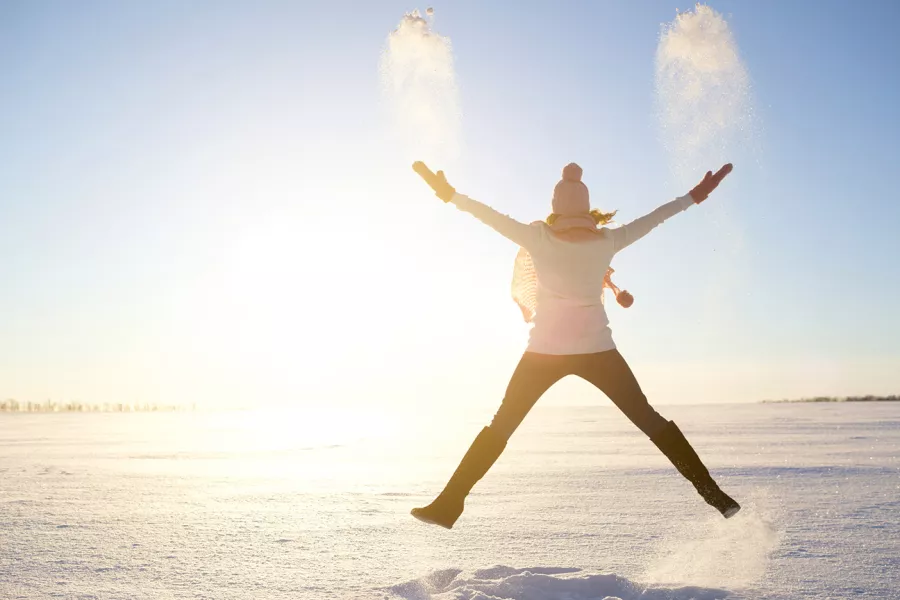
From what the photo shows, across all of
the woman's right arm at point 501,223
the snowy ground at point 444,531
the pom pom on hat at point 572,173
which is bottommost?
the snowy ground at point 444,531

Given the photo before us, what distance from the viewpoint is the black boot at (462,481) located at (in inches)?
167

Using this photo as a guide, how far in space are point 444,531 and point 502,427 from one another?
116cm

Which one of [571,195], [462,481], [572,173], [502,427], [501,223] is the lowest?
[462,481]

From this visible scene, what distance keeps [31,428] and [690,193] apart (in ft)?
54.5

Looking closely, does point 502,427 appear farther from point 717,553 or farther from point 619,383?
point 717,553

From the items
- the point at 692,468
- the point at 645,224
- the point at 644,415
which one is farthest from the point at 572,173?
the point at 692,468

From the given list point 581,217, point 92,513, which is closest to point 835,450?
point 581,217

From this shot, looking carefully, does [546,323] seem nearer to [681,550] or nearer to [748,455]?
[681,550]

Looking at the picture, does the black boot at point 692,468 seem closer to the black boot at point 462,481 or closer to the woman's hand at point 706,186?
the black boot at point 462,481

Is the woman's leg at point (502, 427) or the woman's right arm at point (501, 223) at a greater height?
the woman's right arm at point (501, 223)

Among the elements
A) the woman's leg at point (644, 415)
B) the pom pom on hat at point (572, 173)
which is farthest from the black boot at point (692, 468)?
the pom pom on hat at point (572, 173)

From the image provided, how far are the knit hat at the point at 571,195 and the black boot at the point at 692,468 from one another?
4.60 feet

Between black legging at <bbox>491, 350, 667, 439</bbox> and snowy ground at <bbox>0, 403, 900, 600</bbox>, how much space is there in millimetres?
784

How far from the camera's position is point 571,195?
4.50 metres
